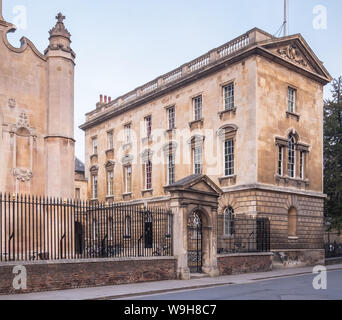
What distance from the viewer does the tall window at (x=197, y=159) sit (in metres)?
30.0

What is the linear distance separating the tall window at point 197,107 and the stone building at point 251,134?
0.07 metres

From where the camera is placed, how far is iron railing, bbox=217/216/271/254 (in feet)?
78.8

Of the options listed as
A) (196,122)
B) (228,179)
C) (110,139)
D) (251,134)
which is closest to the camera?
(251,134)

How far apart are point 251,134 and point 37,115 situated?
39.9 ft

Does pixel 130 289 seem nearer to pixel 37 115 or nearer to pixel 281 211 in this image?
pixel 37 115

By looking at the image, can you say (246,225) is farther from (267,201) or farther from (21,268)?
(21,268)

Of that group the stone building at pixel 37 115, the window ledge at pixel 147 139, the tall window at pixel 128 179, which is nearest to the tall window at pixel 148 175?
the window ledge at pixel 147 139

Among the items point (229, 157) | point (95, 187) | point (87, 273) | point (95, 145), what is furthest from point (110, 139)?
point (87, 273)

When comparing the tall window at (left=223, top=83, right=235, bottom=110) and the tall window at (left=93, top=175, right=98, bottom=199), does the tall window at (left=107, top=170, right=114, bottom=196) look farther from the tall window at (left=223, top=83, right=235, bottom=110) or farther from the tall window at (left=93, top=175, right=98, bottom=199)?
the tall window at (left=223, top=83, right=235, bottom=110)

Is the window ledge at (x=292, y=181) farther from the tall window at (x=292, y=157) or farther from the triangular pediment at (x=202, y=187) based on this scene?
the triangular pediment at (x=202, y=187)

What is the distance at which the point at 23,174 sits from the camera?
61.5ft

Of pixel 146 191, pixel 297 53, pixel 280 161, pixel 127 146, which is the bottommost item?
pixel 146 191
